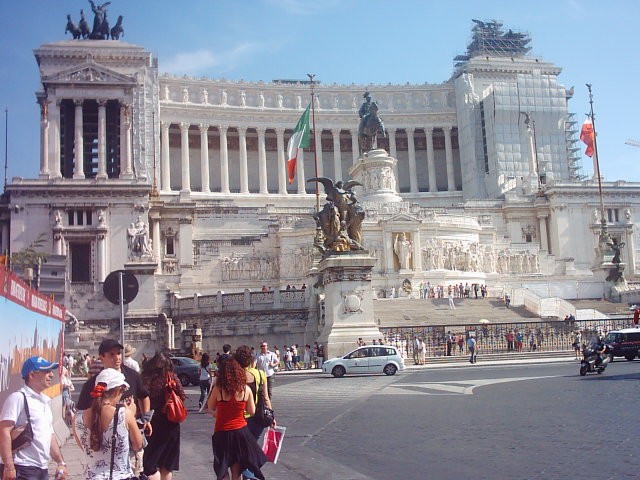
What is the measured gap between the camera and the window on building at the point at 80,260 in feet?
219

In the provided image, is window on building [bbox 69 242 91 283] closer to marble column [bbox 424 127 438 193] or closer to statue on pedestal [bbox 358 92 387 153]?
statue on pedestal [bbox 358 92 387 153]

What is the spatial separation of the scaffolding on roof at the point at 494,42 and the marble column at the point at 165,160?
135ft

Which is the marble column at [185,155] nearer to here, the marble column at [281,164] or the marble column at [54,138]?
the marble column at [281,164]

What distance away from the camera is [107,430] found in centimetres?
812

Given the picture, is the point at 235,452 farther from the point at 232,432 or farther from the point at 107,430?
the point at 107,430

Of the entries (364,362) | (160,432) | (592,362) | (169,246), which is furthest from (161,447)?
(169,246)

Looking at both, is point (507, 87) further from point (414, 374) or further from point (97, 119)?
point (414, 374)

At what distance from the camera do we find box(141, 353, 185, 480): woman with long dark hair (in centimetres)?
992

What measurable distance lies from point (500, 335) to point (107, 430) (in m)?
36.3

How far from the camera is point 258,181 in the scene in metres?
101

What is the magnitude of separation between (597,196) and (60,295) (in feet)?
177

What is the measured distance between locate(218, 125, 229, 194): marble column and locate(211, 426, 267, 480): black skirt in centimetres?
8203

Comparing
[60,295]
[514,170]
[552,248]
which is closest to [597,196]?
[552,248]

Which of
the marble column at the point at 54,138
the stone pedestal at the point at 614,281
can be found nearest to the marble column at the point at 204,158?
the marble column at the point at 54,138
